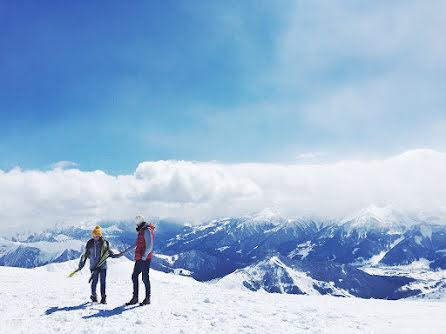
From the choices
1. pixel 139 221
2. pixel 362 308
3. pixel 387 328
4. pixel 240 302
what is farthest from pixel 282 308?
pixel 139 221

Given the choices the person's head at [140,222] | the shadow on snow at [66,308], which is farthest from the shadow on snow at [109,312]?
the person's head at [140,222]

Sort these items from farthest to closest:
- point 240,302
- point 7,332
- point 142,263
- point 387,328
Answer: point 240,302 → point 142,263 → point 387,328 → point 7,332

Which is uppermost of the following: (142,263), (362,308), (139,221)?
(139,221)

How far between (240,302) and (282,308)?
2.29m

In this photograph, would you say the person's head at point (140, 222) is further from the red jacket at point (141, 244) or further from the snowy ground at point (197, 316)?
the snowy ground at point (197, 316)

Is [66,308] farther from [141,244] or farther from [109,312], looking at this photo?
[141,244]

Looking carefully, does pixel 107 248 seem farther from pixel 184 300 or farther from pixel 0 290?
pixel 0 290

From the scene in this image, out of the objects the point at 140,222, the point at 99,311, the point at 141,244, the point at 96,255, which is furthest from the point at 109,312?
the point at 140,222

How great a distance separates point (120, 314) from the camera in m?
11.9

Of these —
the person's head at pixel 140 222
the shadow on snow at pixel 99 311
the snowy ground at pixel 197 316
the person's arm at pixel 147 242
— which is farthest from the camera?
the person's head at pixel 140 222

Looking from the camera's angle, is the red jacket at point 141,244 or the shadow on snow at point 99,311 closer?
the shadow on snow at point 99,311

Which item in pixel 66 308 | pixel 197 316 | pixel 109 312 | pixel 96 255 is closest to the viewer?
pixel 109 312

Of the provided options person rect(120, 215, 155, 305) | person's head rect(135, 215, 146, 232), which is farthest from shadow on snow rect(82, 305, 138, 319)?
person's head rect(135, 215, 146, 232)

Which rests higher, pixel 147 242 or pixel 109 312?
pixel 147 242
